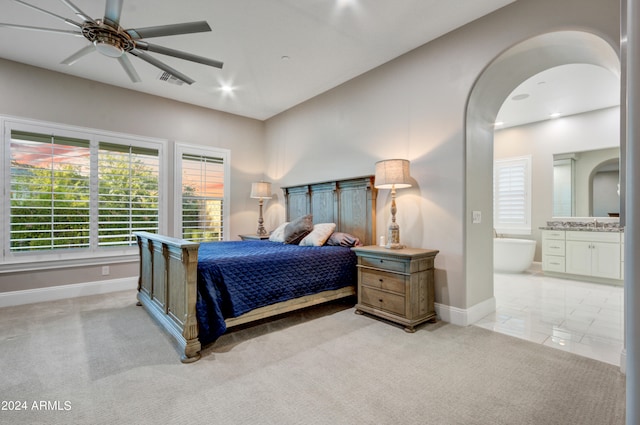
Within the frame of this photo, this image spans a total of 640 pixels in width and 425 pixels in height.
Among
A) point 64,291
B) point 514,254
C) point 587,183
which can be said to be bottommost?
point 64,291

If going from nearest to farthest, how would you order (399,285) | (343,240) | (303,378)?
(303,378) → (399,285) → (343,240)

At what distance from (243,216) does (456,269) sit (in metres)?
3.91

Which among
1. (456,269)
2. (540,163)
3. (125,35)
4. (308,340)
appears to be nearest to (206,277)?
(308,340)

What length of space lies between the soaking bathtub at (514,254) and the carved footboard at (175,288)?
5377 mm

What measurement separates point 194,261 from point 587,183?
6.52 metres

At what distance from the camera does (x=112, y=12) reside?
216cm

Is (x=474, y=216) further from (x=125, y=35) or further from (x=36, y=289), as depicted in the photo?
(x=36, y=289)

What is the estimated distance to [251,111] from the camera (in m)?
5.49

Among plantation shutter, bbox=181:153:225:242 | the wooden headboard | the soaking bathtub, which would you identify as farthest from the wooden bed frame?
the soaking bathtub

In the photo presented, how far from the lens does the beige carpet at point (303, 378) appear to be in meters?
1.71

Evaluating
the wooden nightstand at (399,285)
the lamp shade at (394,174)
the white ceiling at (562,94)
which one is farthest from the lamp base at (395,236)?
the white ceiling at (562,94)

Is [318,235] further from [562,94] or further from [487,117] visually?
[562,94]

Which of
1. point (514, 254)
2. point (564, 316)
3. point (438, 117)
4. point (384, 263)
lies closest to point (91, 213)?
point (384, 263)

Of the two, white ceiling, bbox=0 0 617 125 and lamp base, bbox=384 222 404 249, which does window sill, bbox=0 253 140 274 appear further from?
lamp base, bbox=384 222 404 249
